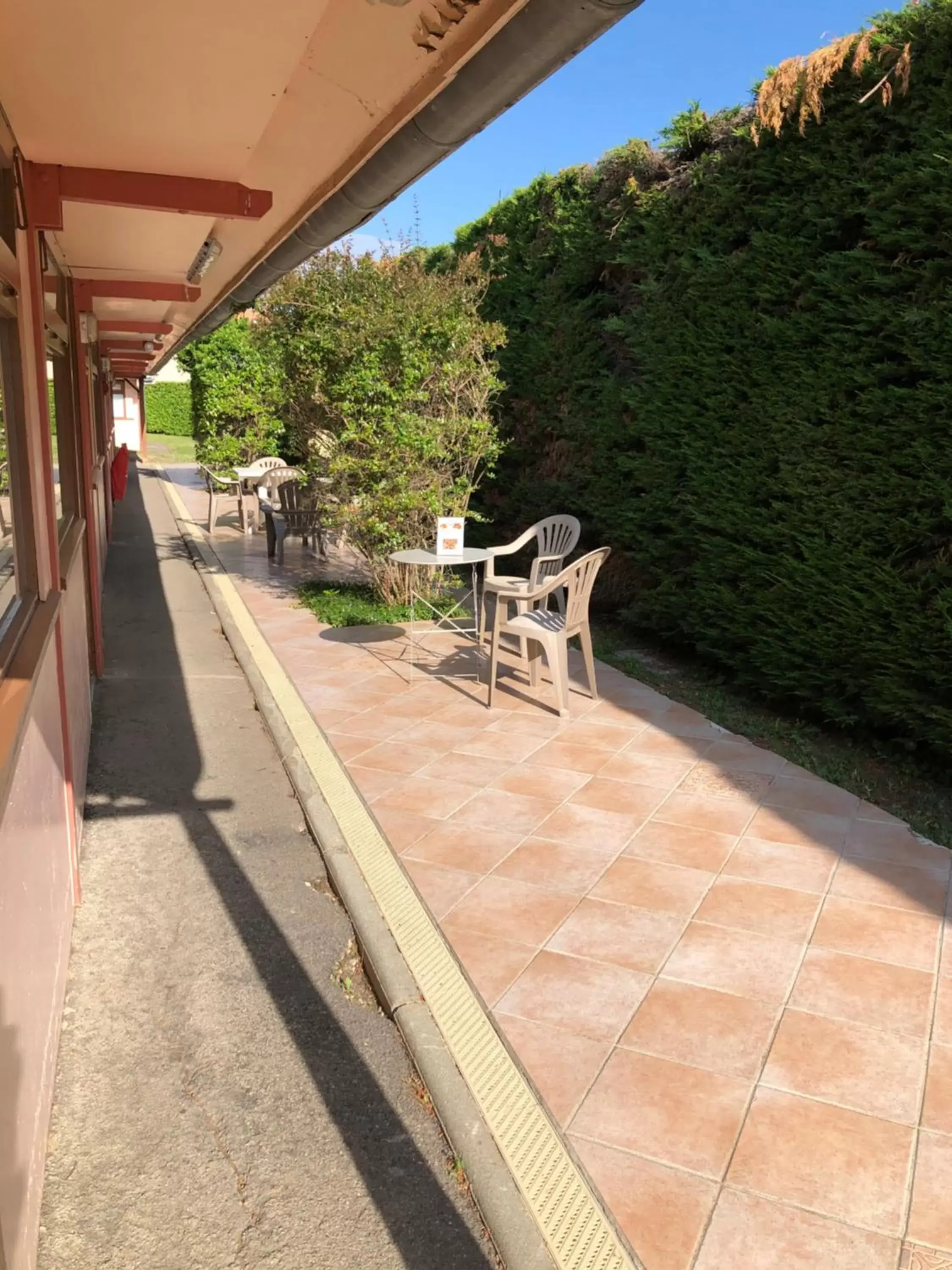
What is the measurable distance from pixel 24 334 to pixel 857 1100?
343cm

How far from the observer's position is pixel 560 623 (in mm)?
5730

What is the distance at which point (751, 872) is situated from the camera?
149 inches

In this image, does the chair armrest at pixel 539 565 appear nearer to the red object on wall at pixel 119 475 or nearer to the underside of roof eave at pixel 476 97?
the underside of roof eave at pixel 476 97

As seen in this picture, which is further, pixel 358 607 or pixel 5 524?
pixel 358 607

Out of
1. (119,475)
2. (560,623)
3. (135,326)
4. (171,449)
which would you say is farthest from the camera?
(171,449)

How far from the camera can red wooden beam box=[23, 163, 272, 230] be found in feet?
10.2

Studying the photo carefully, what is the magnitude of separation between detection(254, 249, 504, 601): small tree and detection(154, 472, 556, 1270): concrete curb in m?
3.47

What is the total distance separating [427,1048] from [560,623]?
3.34 metres

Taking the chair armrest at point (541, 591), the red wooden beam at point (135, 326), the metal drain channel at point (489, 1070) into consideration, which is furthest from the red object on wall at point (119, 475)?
the metal drain channel at point (489, 1070)

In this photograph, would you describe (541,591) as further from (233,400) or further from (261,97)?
(233,400)

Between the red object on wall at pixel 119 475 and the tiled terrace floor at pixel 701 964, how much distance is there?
458 inches

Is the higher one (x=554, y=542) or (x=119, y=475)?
(x=554, y=542)

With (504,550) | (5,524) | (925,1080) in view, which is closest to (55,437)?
(5,524)

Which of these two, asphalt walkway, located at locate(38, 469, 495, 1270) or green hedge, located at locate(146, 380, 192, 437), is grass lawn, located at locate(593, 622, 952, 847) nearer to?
asphalt walkway, located at locate(38, 469, 495, 1270)
